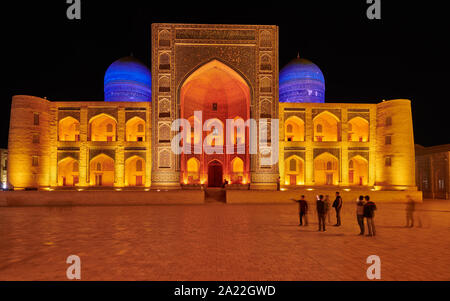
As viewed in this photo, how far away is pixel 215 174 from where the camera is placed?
2772 centimetres

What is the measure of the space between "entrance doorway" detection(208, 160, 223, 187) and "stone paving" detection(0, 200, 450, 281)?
17.5m

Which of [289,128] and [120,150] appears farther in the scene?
[289,128]

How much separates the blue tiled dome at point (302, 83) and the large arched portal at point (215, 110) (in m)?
5.18

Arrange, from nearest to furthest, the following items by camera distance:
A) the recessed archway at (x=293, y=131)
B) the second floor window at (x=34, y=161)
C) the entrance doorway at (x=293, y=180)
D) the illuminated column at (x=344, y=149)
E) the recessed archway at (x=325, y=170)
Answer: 1. the second floor window at (x=34, y=161)
2. the illuminated column at (x=344, y=149)
3. the entrance doorway at (x=293, y=180)
4. the recessed archway at (x=325, y=170)
5. the recessed archway at (x=293, y=131)

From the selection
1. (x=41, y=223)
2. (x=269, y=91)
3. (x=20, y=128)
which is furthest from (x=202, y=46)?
(x=41, y=223)

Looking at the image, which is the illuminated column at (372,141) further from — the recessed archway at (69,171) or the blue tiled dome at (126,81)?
the recessed archway at (69,171)

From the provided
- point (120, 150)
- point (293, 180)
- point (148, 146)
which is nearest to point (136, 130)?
point (120, 150)

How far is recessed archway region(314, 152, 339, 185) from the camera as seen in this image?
26.2 m

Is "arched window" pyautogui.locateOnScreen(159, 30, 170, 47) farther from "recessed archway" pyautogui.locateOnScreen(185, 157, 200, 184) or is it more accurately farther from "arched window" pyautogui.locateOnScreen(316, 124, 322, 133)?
"arched window" pyautogui.locateOnScreen(316, 124, 322, 133)

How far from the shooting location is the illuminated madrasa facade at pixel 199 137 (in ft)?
75.9

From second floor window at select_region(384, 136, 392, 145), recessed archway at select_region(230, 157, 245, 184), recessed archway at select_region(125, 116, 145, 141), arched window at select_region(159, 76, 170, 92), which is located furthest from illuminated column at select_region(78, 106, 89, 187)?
second floor window at select_region(384, 136, 392, 145)

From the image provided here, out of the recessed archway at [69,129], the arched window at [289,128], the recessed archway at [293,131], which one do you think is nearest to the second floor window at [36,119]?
the recessed archway at [69,129]

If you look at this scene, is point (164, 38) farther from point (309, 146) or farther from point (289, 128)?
point (309, 146)

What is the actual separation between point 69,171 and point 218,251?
76.2 feet
